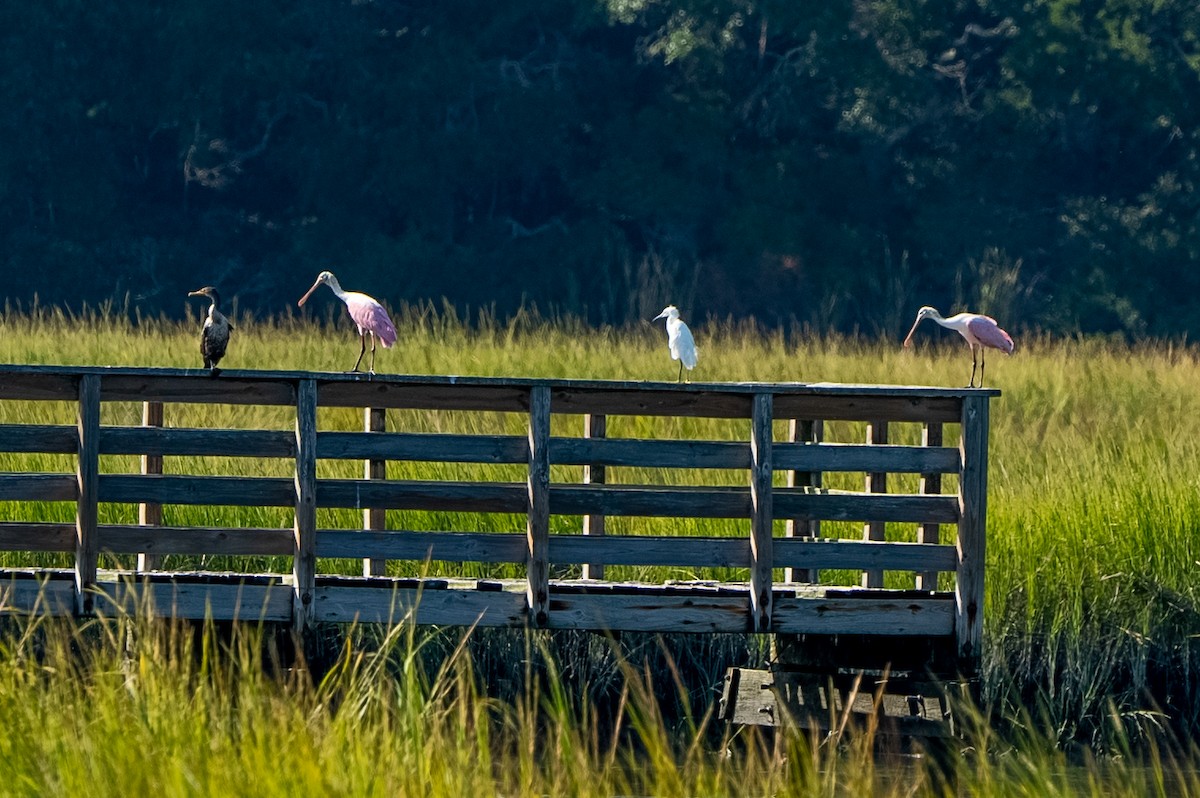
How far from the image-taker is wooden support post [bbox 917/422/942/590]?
10.5 metres

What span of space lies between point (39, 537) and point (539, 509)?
2.27 m

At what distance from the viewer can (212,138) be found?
28781 millimetres

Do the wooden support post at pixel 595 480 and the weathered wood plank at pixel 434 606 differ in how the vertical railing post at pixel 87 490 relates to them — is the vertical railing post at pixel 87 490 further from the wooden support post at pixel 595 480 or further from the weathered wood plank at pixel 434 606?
the wooden support post at pixel 595 480

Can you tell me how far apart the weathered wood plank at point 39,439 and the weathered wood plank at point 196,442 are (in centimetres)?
17

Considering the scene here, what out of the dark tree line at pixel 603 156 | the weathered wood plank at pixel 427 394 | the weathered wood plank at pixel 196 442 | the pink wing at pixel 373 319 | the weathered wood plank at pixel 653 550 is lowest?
the weathered wood plank at pixel 653 550

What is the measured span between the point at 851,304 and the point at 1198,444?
1522 centimetres

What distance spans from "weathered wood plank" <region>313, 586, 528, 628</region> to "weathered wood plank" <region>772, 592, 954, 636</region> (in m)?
1.23

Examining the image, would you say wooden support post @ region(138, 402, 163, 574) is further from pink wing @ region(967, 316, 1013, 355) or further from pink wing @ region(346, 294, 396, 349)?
pink wing @ region(967, 316, 1013, 355)

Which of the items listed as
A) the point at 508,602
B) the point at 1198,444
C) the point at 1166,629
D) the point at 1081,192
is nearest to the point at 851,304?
the point at 1081,192

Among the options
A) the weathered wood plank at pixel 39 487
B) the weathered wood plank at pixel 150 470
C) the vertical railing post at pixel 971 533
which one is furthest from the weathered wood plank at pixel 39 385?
the vertical railing post at pixel 971 533

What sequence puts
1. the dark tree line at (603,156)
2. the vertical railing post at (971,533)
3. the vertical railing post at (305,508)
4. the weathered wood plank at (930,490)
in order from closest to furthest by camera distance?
1. the vertical railing post at (305,508)
2. the vertical railing post at (971,533)
3. the weathered wood plank at (930,490)
4. the dark tree line at (603,156)

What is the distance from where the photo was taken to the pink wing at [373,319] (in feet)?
33.4

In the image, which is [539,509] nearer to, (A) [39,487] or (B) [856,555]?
(B) [856,555]

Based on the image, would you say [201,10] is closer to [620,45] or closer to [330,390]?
[620,45]
